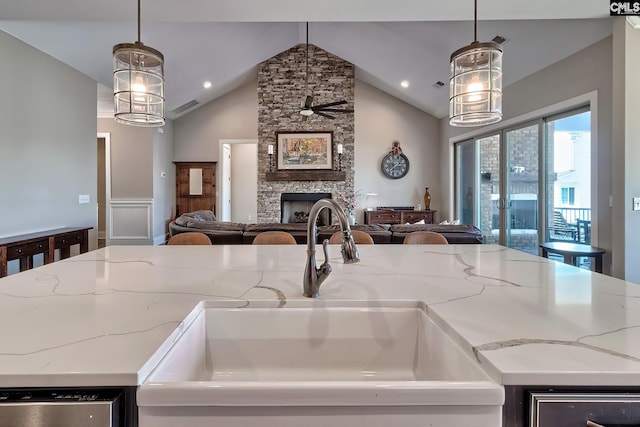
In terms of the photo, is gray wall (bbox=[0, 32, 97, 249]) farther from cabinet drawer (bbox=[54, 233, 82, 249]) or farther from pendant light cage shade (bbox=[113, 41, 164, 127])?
pendant light cage shade (bbox=[113, 41, 164, 127])

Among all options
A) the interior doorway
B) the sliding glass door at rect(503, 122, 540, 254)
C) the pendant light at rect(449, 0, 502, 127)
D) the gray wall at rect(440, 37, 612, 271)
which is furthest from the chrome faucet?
the interior doorway

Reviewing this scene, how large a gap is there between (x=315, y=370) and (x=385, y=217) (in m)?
6.61

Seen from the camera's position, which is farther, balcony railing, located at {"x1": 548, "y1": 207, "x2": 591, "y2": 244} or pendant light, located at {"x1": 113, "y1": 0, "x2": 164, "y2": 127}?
balcony railing, located at {"x1": 548, "y1": 207, "x2": 591, "y2": 244}

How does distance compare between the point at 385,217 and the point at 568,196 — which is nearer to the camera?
the point at 568,196

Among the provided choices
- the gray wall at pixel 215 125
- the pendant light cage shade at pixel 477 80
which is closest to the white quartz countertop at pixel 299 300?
the pendant light cage shade at pixel 477 80

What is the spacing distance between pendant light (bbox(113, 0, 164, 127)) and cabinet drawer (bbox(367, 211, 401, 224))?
19.2 ft

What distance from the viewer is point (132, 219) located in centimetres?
676

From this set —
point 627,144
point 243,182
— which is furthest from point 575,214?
point 243,182

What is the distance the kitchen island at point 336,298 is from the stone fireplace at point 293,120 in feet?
A: 19.8

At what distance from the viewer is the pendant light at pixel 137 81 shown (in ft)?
5.96

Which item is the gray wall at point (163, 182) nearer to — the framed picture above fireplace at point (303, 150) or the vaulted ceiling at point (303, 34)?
the vaulted ceiling at point (303, 34)

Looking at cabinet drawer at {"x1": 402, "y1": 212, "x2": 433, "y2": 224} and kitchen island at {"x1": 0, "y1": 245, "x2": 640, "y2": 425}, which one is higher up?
cabinet drawer at {"x1": 402, "y1": 212, "x2": 433, "y2": 224}

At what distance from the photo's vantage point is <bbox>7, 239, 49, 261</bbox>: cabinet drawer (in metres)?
3.30

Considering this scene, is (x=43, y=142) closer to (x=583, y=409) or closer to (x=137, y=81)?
(x=137, y=81)
